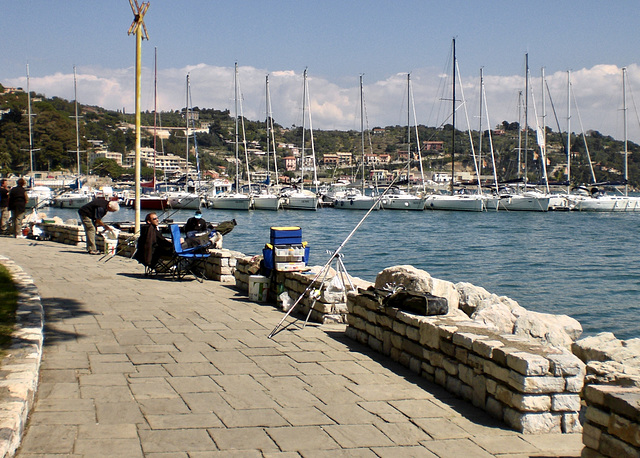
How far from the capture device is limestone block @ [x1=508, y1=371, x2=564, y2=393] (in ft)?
15.1

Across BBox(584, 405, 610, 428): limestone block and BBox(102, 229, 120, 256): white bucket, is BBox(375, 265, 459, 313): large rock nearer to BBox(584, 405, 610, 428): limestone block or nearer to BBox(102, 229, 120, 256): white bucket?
BBox(584, 405, 610, 428): limestone block

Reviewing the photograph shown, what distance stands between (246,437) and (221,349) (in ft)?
8.16

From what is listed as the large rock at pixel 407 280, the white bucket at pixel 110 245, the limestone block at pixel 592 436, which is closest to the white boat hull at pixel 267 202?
the white bucket at pixel 110 245

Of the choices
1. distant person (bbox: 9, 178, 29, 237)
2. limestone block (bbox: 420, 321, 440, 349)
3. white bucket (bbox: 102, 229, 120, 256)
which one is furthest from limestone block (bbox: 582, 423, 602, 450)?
distant person (bbox: 9, 178, 29, 237)

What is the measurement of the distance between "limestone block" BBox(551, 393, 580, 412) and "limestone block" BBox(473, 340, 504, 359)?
1.78ft

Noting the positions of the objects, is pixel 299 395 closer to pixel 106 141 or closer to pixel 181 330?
pixel 181 330

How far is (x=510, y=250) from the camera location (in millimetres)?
33688

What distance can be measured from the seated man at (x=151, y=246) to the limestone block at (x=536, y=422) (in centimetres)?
839

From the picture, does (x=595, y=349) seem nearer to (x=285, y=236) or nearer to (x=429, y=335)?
(x=429, y=335)

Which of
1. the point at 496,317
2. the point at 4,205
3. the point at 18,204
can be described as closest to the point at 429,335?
the point at 496,317

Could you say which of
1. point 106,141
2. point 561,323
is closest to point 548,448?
point 561,323

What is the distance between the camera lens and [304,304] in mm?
8875

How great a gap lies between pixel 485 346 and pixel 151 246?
8077 mm

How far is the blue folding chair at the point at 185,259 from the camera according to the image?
37.8 feet
